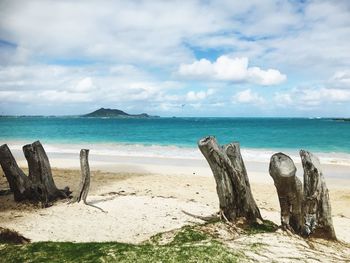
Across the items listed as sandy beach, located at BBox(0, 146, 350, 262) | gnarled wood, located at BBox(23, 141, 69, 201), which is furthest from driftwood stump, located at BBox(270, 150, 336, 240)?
gnarled wood, located at BBox(23, 141, 69, 201)

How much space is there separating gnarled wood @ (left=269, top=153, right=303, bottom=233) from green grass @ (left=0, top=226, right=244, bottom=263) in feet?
5.95

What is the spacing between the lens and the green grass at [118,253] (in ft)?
16.5

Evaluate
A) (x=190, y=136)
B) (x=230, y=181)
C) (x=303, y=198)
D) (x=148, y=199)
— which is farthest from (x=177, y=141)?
(x=303, y=198)

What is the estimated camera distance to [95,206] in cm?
1009

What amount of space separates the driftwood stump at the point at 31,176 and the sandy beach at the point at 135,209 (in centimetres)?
42

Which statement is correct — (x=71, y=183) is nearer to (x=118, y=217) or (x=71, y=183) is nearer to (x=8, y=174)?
(x=8, y=174)

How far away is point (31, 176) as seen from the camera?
10.8 meters

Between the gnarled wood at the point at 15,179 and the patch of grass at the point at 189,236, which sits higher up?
the gnarled wood at the point at 15,179

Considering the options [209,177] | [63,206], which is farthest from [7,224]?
[209,177]

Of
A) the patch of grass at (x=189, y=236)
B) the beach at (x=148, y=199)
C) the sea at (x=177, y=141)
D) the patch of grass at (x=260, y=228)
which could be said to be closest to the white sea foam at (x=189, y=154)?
the sea at (x=177, y=141)

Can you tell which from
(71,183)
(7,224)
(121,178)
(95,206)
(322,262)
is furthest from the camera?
(121,178)

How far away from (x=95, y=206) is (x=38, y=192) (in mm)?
1823

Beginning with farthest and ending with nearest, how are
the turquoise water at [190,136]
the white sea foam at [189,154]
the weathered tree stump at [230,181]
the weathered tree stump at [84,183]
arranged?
the turquoise water at [190,136] < the white sea foam at [189,154] < the weathered tree stump at [84,183] < the weathered tree stump at [230,181]

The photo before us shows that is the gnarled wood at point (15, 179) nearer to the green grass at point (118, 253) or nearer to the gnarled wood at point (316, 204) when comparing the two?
the green grass at point (118, 253)
